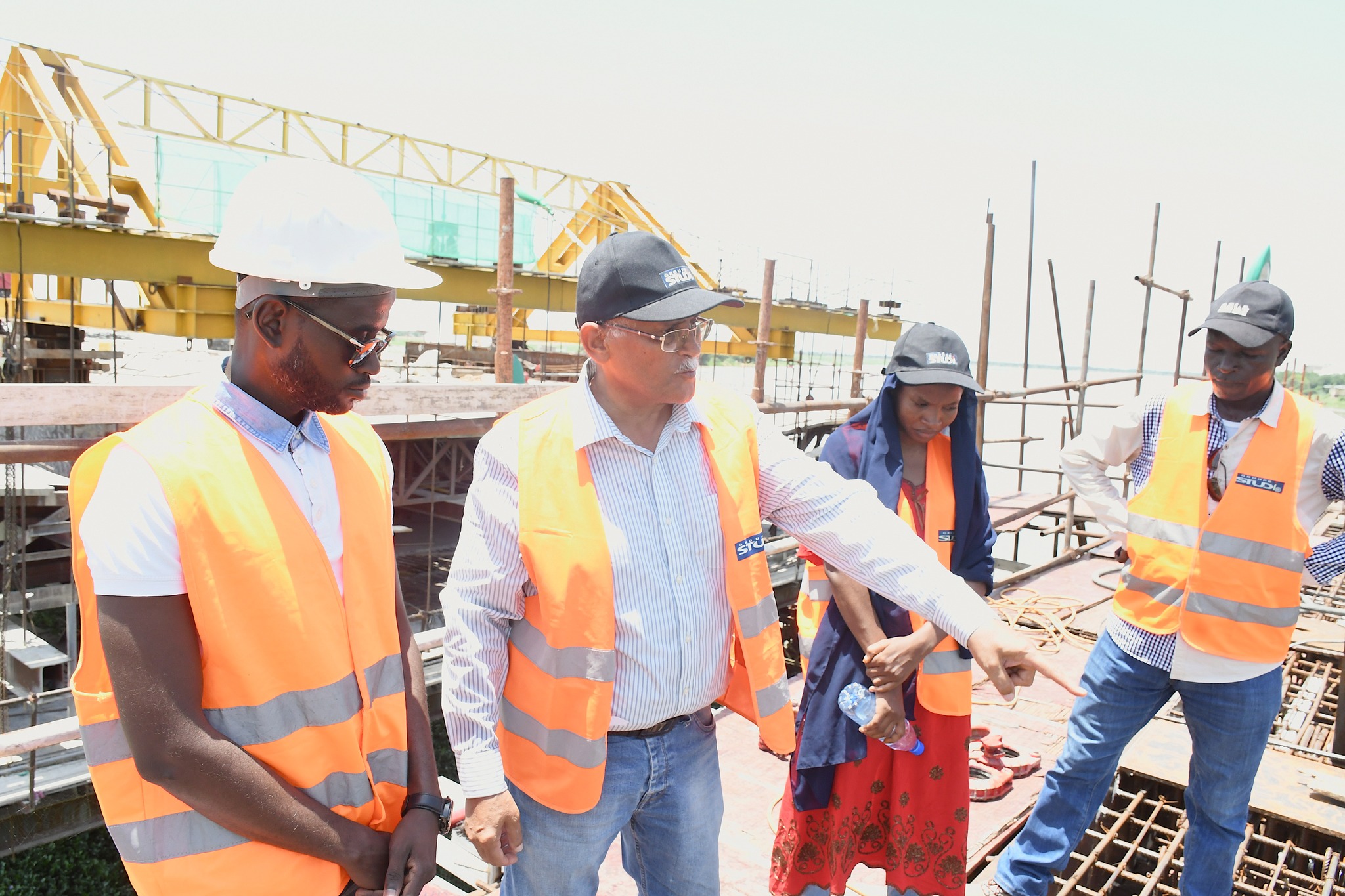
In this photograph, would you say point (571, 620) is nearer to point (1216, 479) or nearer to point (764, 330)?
point (1216, 479)

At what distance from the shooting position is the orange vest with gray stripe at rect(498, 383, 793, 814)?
175cm

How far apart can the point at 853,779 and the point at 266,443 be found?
1804mm

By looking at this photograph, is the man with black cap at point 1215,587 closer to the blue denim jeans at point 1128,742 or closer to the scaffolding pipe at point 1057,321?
the blue denim jeans at point 1128,742

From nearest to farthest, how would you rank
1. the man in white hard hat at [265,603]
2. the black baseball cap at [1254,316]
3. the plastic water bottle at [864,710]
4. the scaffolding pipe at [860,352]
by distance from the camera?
the man in white hard hat at [265,603] < the plastic water bottle at [864,710] < the black baseball cap at [1254,316] < the scaffolding pipe at [860,352]

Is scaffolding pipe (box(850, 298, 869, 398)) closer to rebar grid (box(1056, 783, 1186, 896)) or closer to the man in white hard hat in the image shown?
rebar grid (box(1056, 783, 1186, 896))

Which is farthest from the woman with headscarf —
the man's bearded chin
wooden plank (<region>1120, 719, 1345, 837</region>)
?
wooden plank (<region>1120, 719, 1345, 837</region>)

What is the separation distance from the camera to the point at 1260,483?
2.77m

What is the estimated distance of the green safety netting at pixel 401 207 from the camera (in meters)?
9.88

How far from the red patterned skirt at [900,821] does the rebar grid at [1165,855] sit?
0.98 m

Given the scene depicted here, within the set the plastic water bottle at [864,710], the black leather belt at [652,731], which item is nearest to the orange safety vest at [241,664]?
the black leather belt at [652,731]

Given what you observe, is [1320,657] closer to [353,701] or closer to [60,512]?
[353,701]

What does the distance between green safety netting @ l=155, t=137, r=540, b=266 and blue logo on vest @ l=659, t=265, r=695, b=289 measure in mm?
8072

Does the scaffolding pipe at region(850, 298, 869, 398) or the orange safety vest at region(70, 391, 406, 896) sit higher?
the scaffolding pipe at region(850, 298, 869, 398)

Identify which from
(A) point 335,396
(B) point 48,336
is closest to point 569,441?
(A) point 335,396
